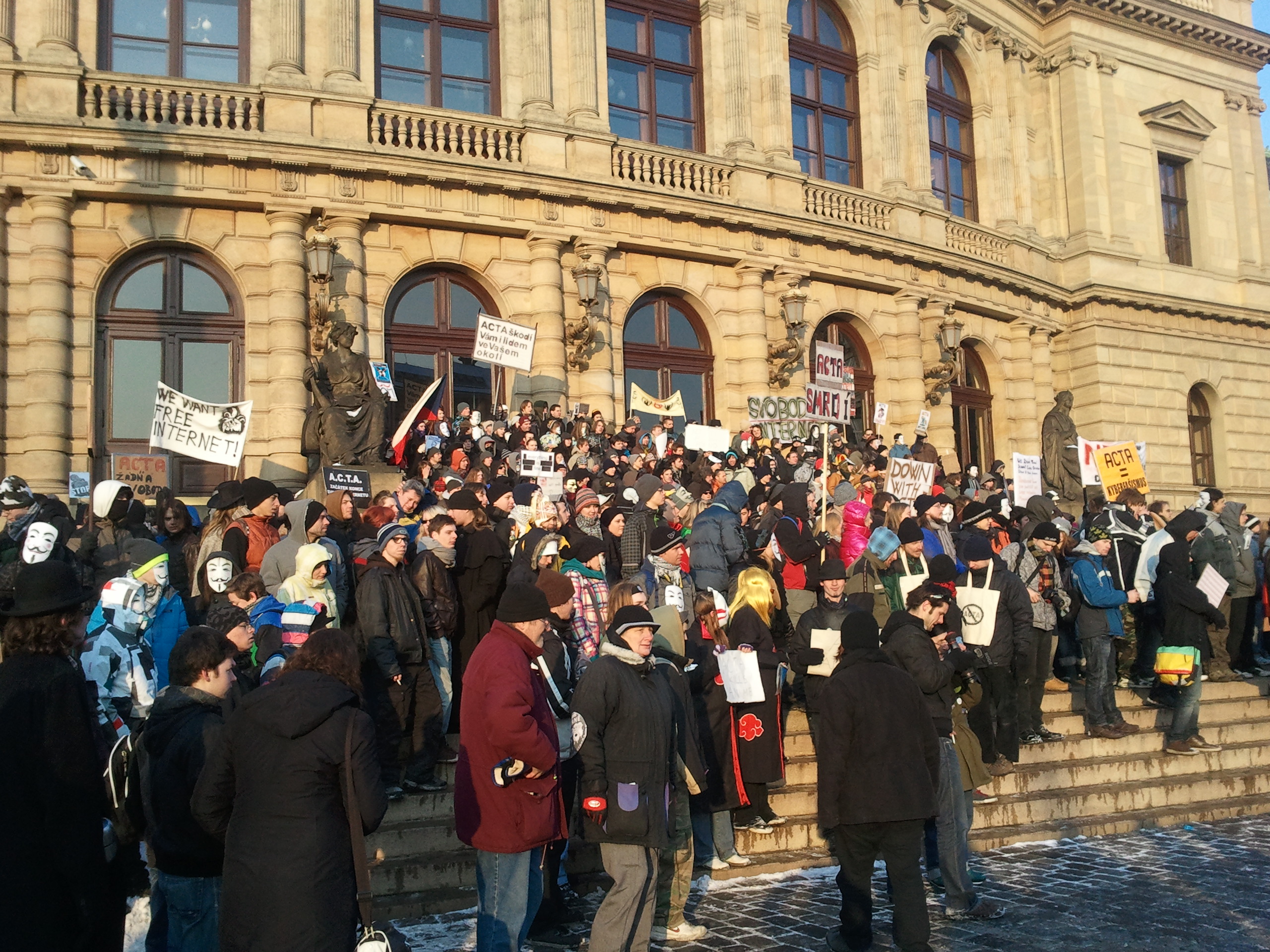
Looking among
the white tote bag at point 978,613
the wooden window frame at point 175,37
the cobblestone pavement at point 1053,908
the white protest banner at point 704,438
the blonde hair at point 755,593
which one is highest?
the wooden window frame at point 175,37

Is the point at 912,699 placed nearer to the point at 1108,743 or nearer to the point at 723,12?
the point at 1108,743

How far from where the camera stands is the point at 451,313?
1991 centimetres

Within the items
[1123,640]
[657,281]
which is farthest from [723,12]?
[1123,640]

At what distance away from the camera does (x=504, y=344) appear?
1759 centimetres

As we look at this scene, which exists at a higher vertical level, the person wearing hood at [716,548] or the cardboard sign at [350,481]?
the cardboard sign at [350,481]

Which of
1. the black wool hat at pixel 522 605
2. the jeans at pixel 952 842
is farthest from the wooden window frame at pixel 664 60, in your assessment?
the black wool hat at pixel 522 605

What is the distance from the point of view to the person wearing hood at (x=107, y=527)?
32.6ft

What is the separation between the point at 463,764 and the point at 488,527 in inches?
167

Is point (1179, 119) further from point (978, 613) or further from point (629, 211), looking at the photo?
point (978, 613)

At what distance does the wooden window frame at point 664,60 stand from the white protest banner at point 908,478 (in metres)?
9.09

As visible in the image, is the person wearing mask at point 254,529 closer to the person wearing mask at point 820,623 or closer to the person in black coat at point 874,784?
the person wearing mask at point 820,623

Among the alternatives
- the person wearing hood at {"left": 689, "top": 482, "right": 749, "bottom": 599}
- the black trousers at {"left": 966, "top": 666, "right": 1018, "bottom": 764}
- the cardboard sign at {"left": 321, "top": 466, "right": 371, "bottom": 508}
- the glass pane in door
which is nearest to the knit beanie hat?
the person wearing hood at {"left": 689, "top": 482, "right": 749, "bottom": 599}

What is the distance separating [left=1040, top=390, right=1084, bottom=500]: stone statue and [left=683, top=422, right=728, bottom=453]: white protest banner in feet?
33.0

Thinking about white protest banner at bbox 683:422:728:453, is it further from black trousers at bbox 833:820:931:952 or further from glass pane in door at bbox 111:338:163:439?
black trousers at bbox 833:820:931:952
